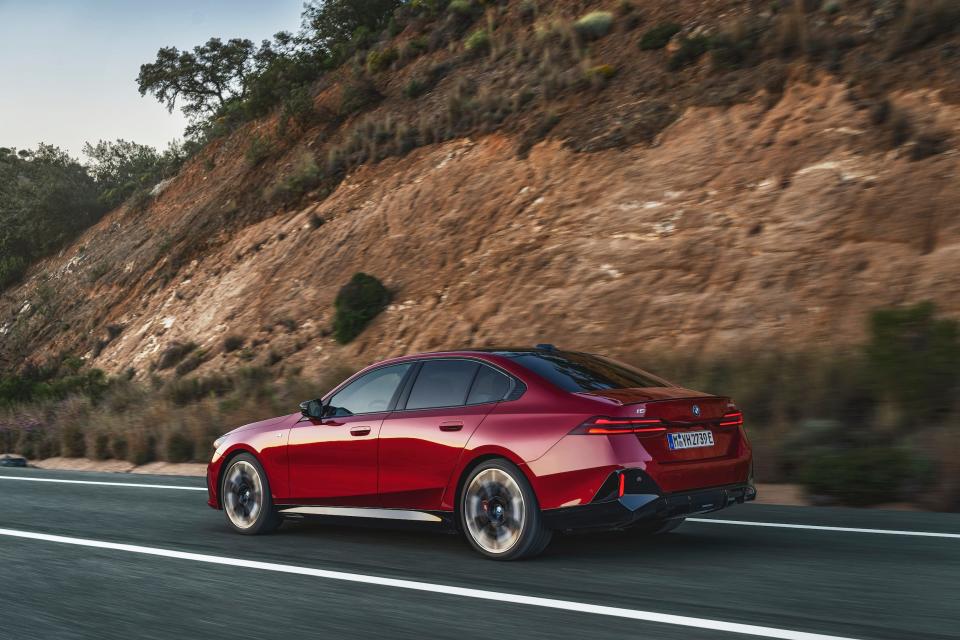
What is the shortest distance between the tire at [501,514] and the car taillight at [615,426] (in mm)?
556

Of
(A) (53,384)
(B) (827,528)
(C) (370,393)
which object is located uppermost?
(A) (53,384)

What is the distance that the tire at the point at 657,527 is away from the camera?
305 inches

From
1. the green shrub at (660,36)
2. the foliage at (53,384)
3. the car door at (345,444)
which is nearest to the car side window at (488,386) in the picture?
the car door at (345,444)

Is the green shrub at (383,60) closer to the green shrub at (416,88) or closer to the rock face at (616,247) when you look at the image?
the green shrub at (416,88)

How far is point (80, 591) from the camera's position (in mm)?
6410

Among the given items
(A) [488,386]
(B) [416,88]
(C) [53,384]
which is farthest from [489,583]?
(C) [53,384]

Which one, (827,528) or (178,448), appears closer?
(827,528)

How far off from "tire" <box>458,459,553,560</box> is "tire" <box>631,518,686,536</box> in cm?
130

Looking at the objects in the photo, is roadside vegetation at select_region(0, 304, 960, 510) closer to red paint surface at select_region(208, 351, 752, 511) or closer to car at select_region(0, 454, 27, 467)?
car at select_region(0, 454, 27, 467)

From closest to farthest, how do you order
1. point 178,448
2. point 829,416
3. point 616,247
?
point 829,416
point 178,448
point 616,247

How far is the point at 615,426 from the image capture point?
254 inches

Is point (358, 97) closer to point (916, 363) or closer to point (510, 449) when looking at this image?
point (916, 363)

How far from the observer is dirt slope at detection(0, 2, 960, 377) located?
1798cm

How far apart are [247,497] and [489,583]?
330cm
